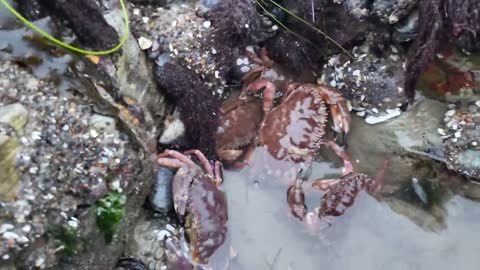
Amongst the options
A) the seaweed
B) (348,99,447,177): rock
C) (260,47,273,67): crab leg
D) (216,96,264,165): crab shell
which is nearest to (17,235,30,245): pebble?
the seaweed

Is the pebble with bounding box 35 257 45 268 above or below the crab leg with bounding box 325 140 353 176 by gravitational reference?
above

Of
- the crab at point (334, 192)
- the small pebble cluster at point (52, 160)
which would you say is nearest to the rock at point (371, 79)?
the crab at point (334, 192)

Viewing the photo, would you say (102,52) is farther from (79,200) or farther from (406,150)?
(406,150)

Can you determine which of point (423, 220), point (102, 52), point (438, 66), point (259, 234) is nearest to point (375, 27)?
point (438, 66)

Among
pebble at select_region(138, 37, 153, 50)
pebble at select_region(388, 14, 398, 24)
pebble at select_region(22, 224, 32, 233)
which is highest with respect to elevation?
pebble at select_region(388, 14, 398, 24)

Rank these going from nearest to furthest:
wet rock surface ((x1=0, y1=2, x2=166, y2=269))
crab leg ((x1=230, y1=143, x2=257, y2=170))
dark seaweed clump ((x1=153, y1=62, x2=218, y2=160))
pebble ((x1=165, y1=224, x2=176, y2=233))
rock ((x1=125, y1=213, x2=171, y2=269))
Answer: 1. wet rock surface ((x1=0, y1=2, x2=166, y2=269))
2. rock ((x1=125, y1=213, x2=171, y2=269))
3. pebble ((x1=165, y1=224, x2=176, y2=233))
4. dark seaweed clump ((x1=153, y1=62, x2=218, y2=160))
5. crab leg ((x1=230, y1=143, x2=257, y2=170))

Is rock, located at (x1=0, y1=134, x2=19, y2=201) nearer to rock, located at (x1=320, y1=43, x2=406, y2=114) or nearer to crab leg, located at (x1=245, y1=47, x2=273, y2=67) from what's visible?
crab leg, located at (x1=245, y1=47, x2=273, y2=67)

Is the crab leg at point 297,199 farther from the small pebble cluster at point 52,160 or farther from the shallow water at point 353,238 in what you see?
the small pebble cluster at point 52,160

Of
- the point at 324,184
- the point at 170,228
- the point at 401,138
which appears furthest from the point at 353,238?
the point at 170,228
